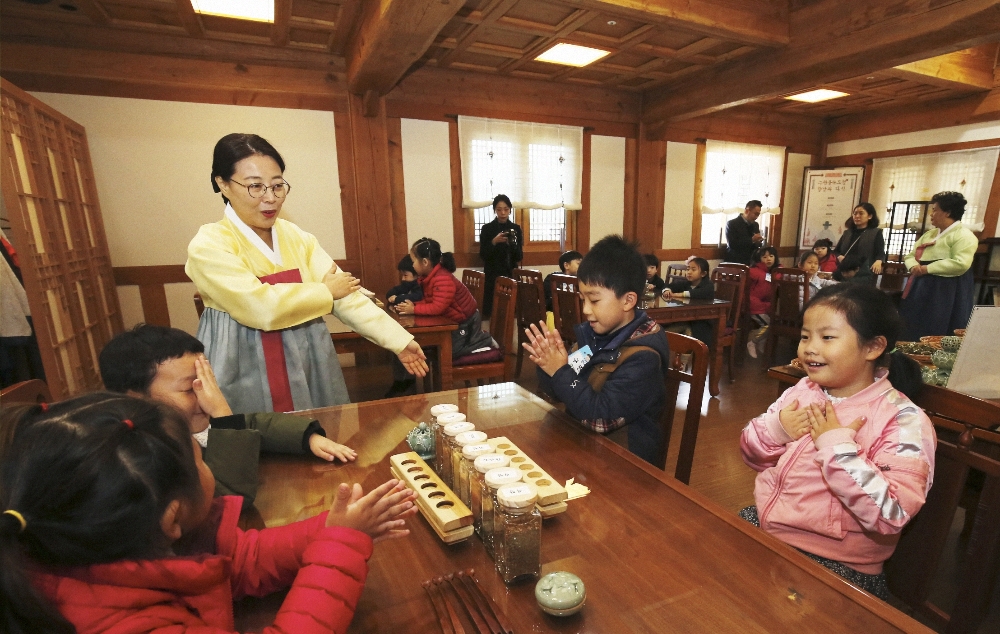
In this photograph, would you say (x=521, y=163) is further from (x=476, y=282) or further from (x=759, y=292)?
(x=759, y=292)

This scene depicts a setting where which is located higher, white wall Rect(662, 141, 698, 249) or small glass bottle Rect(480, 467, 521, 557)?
white wall Rect(662, 141, 698, 249)

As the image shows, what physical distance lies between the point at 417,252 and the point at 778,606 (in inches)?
114

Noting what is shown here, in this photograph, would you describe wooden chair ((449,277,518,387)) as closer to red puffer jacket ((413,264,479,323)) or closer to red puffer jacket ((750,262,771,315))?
red puffer jacket ((413,264,479,323))

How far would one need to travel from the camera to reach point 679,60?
4492 mm

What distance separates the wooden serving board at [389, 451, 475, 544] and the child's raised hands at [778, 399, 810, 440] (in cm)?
79

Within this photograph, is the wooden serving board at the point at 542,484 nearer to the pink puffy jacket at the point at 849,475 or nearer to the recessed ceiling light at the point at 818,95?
the pink puffy jacket at the point at 849,475

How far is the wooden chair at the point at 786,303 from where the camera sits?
3818mm

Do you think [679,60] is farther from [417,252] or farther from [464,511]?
[464,511]

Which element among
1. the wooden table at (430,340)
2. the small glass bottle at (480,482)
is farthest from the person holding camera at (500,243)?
the small glass bottle at (480,482)

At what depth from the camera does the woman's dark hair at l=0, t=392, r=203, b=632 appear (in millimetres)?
455

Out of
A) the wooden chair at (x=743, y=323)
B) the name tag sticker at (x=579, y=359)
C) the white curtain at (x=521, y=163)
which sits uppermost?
the white curtain at (x=521, y=163)

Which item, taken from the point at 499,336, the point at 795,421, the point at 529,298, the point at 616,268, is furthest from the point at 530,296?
the point at 795,421

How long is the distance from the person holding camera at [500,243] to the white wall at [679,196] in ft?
7.53

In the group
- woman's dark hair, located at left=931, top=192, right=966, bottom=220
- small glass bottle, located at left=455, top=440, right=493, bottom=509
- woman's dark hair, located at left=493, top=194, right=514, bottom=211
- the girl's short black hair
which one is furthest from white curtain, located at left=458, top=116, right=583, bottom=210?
small glass bottle, located at left=455, top=440, right=493, bottom=509
